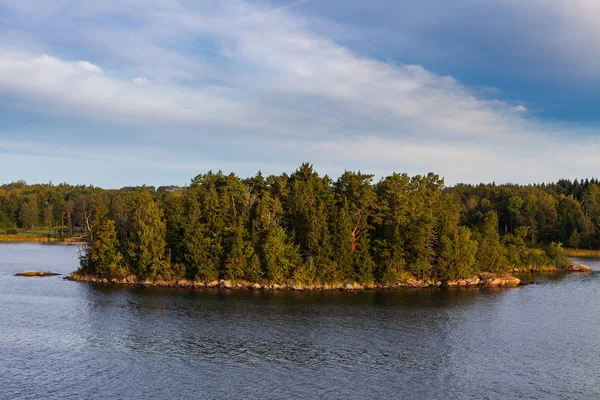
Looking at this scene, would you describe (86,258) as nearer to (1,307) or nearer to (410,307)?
(1,307)

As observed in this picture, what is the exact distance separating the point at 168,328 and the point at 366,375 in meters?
24.8

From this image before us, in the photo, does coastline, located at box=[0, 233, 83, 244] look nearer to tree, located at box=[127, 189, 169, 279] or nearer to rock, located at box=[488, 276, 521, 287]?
tree, located at box=[127, 189, 169, 279]

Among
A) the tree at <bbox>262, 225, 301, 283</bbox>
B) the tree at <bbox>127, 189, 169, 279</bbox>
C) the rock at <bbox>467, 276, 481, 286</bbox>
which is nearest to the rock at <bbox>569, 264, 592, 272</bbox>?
the rock at <bbox>467, 276, 481, 286</bbox>

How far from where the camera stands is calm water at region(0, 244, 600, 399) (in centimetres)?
4109

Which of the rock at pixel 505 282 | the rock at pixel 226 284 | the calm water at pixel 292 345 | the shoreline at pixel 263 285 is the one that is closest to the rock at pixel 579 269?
the rock at pixel 505 282

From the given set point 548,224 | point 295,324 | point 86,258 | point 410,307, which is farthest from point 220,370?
point 548,224

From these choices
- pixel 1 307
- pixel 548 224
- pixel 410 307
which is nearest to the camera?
pixel 1 307

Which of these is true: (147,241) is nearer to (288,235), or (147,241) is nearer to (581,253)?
(288,235)

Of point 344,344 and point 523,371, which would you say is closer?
point 523,371

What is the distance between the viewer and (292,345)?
173ft

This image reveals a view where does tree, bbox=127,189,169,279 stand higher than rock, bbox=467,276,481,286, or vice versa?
tree, bbox=127,189,169,279

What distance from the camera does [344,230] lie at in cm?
8869

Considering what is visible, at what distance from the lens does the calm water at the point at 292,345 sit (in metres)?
41.1

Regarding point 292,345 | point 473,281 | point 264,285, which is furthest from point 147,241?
point 473,281
